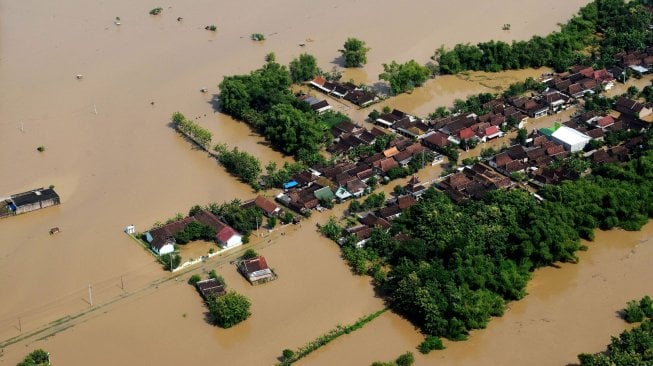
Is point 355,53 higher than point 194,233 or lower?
higher

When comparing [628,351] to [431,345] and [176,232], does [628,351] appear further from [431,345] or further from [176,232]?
[176,232]

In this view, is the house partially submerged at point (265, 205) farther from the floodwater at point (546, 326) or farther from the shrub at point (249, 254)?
the floodwater at point (546, 326)

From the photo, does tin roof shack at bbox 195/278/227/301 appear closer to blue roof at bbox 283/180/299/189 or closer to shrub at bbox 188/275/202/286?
shrub at bbox 188/275/202/286

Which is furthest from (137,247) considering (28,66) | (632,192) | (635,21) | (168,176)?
(635,21)

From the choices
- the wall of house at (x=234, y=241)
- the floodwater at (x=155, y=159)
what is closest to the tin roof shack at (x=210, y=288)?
the floodwater at (x=155, y=159)

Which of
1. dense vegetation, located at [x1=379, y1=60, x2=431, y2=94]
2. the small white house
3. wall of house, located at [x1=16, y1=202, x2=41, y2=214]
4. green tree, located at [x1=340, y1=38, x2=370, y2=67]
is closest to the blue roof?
wall of house, located at [x1=16, y1=202, x2=41, y2=214]

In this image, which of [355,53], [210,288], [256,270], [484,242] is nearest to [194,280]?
[210,288]

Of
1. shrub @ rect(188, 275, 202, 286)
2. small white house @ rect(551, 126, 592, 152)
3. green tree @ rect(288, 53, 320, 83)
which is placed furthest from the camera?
green tree @ rect(288, 53, 320, 83)
